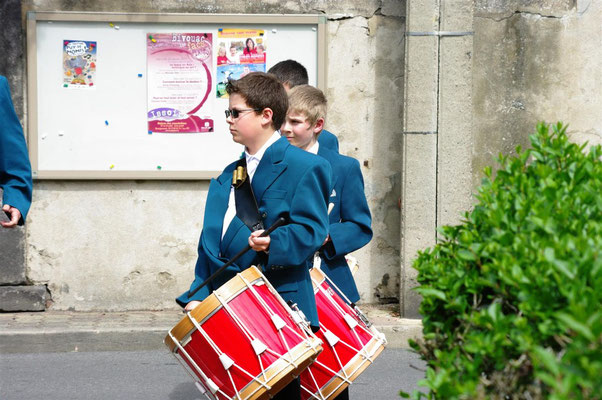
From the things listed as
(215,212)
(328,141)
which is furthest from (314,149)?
(215,212)

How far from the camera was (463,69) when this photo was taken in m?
7.79

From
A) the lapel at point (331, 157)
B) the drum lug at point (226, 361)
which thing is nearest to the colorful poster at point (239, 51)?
the lapel at point (331, 157)

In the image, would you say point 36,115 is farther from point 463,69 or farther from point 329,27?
point 463,69

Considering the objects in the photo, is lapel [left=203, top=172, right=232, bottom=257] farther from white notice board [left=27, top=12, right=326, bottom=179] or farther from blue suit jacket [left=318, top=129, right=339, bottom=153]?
white notice board [left=27, top=12, right=326, bottom=179]

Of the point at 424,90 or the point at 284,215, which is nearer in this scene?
the point at 284,215

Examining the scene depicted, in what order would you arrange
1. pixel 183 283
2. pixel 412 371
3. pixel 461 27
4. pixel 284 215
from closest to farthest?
pixel 284 215
pixel 412 371
pixel 461 27
pixel 183 283

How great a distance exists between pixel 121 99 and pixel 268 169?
4.24 meters

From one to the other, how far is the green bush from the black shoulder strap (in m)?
1.24

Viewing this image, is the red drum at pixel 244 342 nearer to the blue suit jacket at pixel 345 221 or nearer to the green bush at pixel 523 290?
the green bush at pixel 523 290

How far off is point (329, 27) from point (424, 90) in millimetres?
984

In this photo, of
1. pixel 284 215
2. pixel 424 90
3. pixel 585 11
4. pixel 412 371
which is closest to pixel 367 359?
pixel 284 215

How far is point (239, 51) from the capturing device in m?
8.17

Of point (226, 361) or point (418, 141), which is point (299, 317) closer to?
point (226, 361)

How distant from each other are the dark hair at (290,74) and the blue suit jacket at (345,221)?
2.44ft
